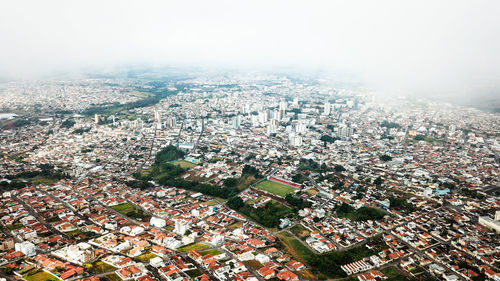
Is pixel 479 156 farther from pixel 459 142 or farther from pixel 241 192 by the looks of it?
pixel 241 192

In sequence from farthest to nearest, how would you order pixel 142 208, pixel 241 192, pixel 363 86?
pixel 363 86, pixel 241 192, pixel 142 208

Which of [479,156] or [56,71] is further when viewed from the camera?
[56,71]

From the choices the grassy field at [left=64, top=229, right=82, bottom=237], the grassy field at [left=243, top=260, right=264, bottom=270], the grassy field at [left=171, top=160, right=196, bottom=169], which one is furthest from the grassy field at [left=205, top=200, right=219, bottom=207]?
the grassy field at [left=171, top=160, right=196, bottom=169]

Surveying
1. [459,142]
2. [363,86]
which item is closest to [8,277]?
[459,142]

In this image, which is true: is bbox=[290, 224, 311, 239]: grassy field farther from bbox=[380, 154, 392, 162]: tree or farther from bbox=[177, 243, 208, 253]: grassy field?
bbox=[380, 154, 392, 162]: tree

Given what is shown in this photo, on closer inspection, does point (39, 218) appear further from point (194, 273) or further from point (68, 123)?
point (68, 123)

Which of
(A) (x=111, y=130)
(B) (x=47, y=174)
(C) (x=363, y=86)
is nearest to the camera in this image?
(B) (x=47, y=174)

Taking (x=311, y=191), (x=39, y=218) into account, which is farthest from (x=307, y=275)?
(x=39, y=218)
